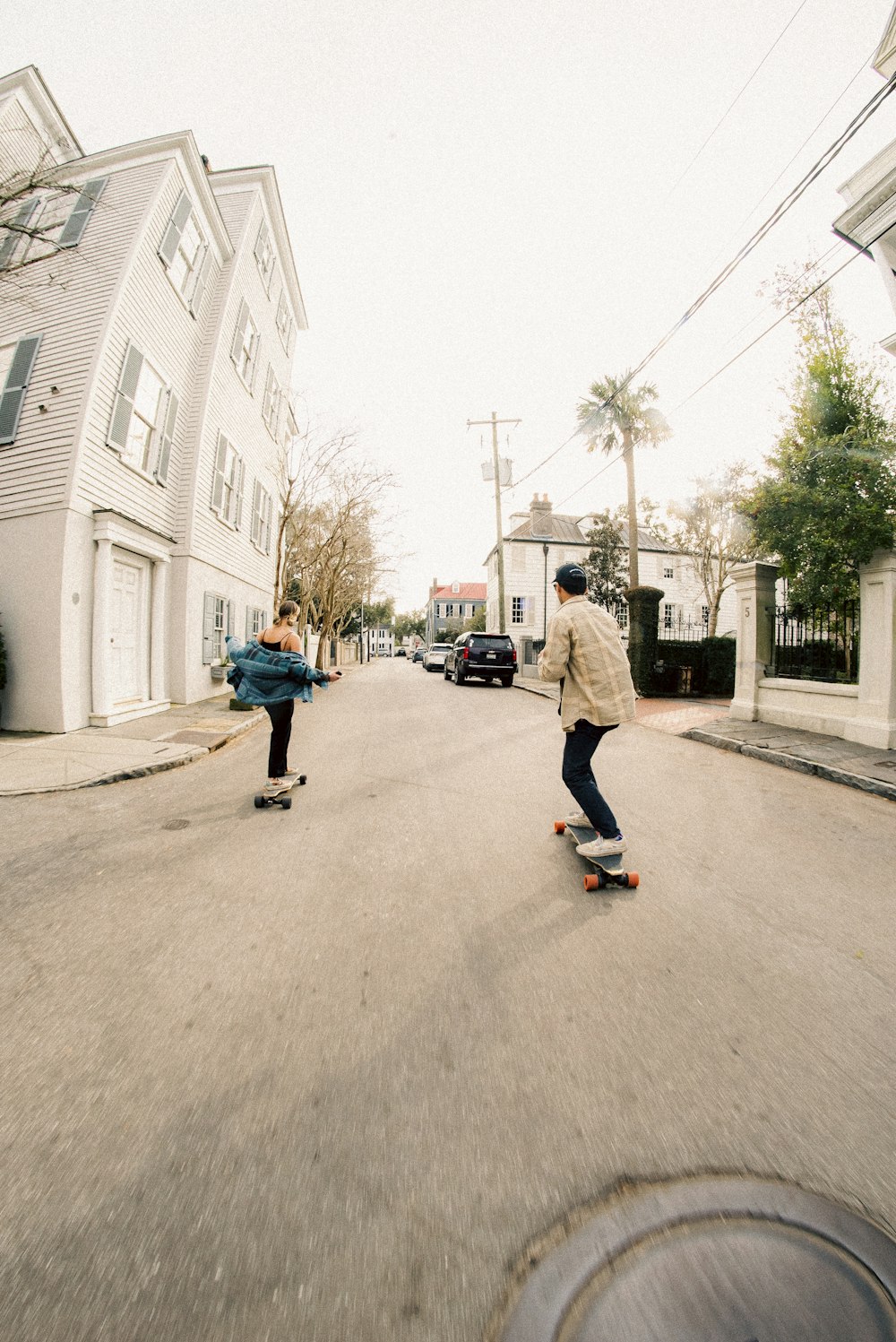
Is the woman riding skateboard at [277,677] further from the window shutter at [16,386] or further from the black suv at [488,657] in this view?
the black suv at [488,657]

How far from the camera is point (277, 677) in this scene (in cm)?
524

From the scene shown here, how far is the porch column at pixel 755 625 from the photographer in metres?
9.77

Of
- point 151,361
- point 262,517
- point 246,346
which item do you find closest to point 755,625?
point 151,361

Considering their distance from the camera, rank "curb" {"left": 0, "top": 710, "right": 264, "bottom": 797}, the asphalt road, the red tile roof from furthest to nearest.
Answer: the red tile roof < "curb" {"left": 0, "top": 710, "right": 264, "bottom": 797} < the asphalt road

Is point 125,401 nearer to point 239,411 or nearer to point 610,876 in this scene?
point 239,411

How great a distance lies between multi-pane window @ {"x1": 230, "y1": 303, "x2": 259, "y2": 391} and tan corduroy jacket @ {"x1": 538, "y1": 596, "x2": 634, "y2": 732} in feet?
45.6

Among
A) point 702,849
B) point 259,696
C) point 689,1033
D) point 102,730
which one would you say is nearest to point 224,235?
point 102,730

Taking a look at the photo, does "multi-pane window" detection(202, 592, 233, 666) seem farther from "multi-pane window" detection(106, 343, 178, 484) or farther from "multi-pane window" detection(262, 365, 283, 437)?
"multi-pane window" detection(262, 365, 283, 437)

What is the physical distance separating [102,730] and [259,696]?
4919 mm

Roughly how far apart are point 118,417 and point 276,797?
320 inches

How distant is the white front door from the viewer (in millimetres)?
9828

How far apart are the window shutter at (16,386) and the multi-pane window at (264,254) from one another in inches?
330

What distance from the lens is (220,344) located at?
42.9ft

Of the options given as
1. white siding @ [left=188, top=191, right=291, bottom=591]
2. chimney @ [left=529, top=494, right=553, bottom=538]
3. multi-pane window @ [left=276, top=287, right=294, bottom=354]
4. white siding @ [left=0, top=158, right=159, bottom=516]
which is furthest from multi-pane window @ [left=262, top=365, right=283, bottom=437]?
chimney @ [left=529, top=494, right=553, bottom=538]
